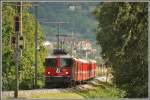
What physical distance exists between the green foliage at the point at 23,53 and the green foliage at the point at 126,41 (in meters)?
10.6

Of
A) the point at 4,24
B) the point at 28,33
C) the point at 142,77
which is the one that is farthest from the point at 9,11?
the point at 142,77

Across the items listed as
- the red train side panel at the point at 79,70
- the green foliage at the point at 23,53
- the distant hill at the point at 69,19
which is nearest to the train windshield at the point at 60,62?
the red train side panel at the point at 79,70

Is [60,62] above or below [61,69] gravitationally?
above

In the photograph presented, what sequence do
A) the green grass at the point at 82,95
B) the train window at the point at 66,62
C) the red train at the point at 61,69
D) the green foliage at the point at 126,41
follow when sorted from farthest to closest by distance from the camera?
1. the train window at the point at 66,62
2. the red train at the point at 61,69
3. the green grass at the point at 82,95
4. the green foliage at the point at 126,41

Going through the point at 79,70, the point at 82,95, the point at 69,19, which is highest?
the point at 69,19

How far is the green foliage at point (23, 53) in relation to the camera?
138 feet

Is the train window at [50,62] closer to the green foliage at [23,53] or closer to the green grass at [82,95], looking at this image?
the green foliage at [23,53]

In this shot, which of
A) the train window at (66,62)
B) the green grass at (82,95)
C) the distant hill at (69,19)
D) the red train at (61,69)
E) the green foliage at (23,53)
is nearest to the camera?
the green grass at (82,95)

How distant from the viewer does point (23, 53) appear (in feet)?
148

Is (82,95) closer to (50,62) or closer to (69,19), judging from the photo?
(50,62)

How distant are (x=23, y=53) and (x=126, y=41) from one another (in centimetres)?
1643

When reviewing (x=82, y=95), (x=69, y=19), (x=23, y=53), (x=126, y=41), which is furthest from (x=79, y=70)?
(x=69, y=19)

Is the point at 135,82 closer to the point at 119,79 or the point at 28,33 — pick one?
the point at 119,79

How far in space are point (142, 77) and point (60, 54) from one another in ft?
47.0
